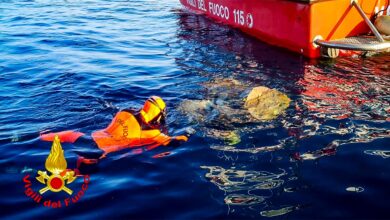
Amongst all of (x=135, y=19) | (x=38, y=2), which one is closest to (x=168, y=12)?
(x=135, y=19)

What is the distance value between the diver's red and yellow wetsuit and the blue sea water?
0.53ft

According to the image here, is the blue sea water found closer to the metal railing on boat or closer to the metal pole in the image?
the metal railing on boat

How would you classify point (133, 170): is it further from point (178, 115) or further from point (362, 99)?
point (362, 99)

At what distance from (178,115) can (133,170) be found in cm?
153

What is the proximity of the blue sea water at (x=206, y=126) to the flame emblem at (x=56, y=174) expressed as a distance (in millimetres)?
115

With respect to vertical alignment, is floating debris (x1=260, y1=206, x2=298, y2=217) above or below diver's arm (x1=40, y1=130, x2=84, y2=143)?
below

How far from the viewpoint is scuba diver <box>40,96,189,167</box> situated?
15.0ft

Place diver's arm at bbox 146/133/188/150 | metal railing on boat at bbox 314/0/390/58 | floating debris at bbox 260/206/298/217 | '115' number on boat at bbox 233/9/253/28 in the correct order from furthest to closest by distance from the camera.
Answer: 1. '115' number on boat at bbox 233/9/253/28
2. metal railing on boat at bbox 314/0/390/58
3. diver's arm at bbox 146/133/188/150
4. floating debris at bbox 260/206/298/217

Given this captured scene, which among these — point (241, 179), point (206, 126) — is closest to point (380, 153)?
point (241, 179)

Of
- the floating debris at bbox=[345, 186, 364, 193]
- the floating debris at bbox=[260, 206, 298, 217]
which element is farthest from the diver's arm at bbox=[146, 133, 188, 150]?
the floating debris at bbox=[345, 186, 364, 193]

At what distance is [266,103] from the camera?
229 inches

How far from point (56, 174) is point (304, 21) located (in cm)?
558

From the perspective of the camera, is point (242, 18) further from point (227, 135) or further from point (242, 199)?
point (242, 199)

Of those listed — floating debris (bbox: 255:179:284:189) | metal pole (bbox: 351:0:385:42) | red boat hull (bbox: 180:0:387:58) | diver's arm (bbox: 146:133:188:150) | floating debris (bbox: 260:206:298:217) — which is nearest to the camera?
floating debris (bbox: 260:206:298:217)
